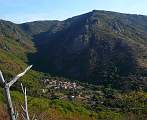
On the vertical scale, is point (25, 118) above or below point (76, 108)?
above

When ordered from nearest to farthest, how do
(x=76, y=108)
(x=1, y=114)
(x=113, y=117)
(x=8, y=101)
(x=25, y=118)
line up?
(x=8, y=101)
(x=25, y=118)
(x=1, y=114)
(x=113, y=117)
(x=76, y=108)

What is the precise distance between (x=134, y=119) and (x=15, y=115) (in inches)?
5400

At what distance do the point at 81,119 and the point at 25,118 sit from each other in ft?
474

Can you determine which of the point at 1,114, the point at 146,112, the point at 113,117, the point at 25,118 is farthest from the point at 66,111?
the point at 25,118

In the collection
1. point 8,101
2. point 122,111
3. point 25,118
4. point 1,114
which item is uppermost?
point 8,101

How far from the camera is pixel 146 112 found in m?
170

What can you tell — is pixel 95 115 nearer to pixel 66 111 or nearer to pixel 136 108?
pixel 66 111

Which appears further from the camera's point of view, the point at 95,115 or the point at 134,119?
the point at 95,115

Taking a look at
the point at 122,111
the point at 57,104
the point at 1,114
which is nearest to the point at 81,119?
the point at 57,104

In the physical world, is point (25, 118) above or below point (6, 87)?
below

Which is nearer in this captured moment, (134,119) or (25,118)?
(25,118)

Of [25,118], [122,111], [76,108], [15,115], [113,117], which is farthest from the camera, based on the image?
[122,111]

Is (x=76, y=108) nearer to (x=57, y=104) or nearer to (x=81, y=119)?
(x=57, y=104)

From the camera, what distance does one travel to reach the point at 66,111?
170000mm
